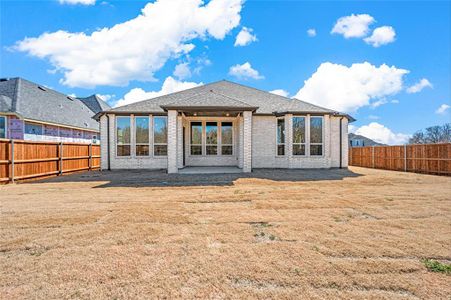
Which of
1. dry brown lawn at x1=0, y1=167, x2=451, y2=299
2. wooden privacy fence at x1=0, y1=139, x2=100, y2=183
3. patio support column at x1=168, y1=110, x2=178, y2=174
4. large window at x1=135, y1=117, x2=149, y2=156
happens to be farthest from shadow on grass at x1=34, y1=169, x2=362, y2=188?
large window at x1=135, y1=117, x2=149, y2=156

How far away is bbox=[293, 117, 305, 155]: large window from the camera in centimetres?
1491

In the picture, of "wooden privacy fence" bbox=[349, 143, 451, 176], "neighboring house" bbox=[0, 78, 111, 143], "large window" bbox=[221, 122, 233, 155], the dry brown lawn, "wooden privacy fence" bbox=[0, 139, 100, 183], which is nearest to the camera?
the dry brown lawn

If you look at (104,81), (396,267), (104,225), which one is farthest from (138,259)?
(104,81)

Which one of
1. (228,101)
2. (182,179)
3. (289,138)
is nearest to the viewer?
(182,179)

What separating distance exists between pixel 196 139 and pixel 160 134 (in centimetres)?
254

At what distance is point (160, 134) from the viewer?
15.2m

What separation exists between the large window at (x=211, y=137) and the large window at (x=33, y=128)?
16.0m

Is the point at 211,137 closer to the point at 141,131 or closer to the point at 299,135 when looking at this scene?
the point at 141,131

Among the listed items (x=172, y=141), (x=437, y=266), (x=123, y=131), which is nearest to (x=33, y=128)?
(x=123, y=131)

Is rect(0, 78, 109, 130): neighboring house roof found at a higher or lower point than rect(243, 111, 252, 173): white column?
higher

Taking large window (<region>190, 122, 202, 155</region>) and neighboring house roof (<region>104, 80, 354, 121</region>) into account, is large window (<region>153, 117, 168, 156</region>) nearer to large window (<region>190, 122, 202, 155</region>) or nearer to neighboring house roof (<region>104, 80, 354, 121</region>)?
Answer: neighboring house roof (<region>104, 80, 354, 121</region>)

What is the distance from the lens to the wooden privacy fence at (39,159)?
10.6 metres

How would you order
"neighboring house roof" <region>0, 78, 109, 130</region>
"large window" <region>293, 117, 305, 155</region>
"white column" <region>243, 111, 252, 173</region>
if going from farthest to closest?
"neighboring house roof" <region>0, 78, 109, 130</region> < "large window" <region>293, 117, 305, 155</region> < "white column" <region>243, 111, 252, 173</region>

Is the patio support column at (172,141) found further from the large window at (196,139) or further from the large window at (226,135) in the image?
the large window at (226,135)
